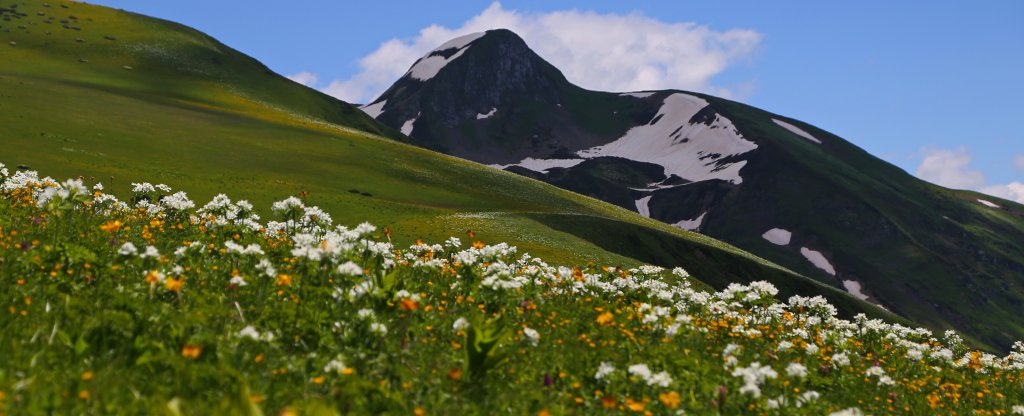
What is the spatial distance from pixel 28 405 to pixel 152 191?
775 inches

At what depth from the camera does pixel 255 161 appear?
70.2m

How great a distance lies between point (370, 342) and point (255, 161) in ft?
216

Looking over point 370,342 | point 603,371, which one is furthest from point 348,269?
point 603,371

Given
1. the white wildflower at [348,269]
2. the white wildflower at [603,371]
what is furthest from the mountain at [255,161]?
the white wildflower at [603,371]

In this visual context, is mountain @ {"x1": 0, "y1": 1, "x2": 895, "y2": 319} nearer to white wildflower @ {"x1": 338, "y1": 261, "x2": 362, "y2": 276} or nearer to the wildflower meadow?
the wildflower meadow

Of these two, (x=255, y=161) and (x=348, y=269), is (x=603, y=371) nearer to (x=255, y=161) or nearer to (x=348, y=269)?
(x=348, y=269)

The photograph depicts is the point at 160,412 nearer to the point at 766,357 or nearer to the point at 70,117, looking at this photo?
the point at 766,357

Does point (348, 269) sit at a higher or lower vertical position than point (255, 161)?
higher

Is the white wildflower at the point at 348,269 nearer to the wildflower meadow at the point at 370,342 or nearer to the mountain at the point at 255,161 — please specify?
the wildflower meadow at the point at 370,342

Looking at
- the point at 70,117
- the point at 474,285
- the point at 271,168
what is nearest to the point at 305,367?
the point at 474,285

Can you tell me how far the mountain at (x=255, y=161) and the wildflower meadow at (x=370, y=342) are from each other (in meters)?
5.53

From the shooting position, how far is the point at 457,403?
8.05m

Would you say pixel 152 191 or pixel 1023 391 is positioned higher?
pixel 1023 391

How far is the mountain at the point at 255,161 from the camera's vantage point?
54219 mm
